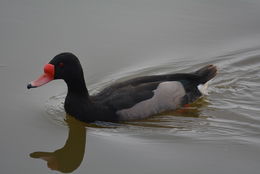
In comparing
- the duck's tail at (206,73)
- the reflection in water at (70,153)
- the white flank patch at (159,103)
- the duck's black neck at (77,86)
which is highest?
the duck's black neck at (77,86)

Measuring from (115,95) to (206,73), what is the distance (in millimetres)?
2020

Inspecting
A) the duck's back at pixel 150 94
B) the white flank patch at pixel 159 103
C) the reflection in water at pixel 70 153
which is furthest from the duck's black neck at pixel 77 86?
the white flank patch at pixel 159 103

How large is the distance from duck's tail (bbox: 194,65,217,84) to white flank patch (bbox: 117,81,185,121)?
1.71ft

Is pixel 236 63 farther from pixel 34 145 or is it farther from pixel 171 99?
pixel 34 145

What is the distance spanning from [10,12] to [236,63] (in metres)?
5.33

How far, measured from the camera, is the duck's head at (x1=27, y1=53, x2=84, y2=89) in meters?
9.12

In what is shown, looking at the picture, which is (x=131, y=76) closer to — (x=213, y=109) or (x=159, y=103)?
(x=159, y=103)

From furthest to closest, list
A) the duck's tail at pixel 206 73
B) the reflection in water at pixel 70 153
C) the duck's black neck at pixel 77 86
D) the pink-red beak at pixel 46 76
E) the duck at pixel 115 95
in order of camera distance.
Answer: the duck's tail at pixel 206 73 → the duck's black neck at pixel 77 86 → the duck at pixel 115 95 → the pink-red beak at pixel 46 76 → the reflection in water at pixel 70 153

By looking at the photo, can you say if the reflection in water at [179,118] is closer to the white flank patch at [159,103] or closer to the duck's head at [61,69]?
the white flank patch at [159,103]

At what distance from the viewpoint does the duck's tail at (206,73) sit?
1043 centimetres

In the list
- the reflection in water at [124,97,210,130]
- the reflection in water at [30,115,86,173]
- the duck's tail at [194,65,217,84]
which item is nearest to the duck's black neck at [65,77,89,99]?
the reflection in water at [30,115,86,173]

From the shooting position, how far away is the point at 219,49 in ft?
39.2

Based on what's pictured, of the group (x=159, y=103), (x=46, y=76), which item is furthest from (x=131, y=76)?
(x=46, y=76)

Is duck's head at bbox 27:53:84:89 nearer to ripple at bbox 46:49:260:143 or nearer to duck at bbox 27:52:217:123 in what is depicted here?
duck at bbox 27:52:217:123
